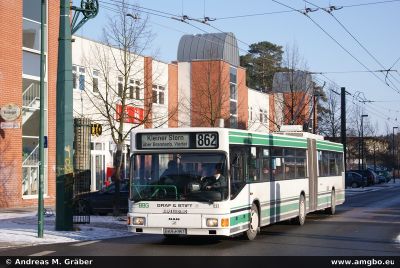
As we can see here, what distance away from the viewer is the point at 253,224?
15695mm

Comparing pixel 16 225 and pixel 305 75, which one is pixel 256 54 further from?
pixel 16 225

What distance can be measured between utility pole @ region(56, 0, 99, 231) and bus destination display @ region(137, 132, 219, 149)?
158 inches

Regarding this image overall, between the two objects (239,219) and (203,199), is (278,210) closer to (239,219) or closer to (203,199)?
(239,219)

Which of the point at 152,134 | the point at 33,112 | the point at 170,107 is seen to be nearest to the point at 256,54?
the point at 170,107

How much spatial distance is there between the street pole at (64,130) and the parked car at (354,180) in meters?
42.0

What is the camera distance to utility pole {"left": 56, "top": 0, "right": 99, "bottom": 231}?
17781mm

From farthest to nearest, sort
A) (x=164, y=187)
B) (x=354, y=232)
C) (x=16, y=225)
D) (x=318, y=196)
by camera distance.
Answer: (x=318, y=196) → (x=16, y=225) → (x=354, y=232) → (x=164, y=187)

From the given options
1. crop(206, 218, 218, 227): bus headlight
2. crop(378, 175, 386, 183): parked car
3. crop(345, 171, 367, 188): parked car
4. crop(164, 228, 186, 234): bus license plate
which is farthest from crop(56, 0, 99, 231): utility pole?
crop(378, 175, 386, 183): parked car

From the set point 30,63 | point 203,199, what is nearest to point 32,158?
point 30,63

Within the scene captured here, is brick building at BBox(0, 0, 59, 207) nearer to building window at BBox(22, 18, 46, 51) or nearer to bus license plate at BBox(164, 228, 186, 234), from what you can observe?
building window at BBox(22, 18, 46, 51)

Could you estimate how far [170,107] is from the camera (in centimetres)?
4303

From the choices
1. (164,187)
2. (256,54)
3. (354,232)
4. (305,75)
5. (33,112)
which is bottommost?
(354,232)

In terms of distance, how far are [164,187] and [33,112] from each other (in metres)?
16.3

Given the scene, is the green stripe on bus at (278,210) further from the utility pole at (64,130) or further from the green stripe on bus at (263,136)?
the utility pole at (64,130)
